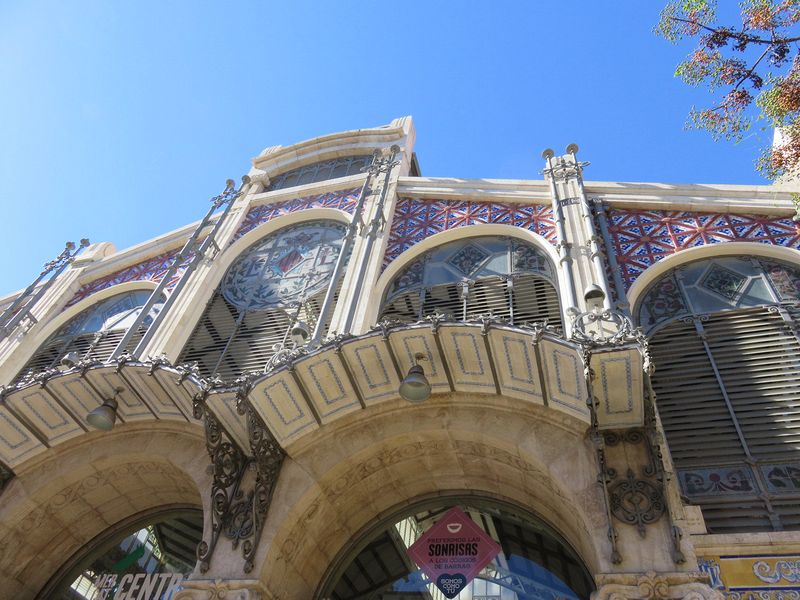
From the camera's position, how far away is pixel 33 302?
13.2 metres

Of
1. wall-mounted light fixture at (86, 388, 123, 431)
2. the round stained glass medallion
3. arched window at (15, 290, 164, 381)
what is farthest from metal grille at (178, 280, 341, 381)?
wall-mounted light fixture at (86, 388, 123, 431)

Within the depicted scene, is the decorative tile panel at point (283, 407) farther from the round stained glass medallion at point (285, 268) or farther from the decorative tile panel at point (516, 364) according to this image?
the round stained glass medallion at point (285, 268)

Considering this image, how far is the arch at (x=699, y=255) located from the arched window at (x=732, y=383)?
92mm

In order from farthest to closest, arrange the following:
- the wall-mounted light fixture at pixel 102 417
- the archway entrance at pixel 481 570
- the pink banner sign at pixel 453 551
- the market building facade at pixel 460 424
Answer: the wall-mounted light fixture at pixel 102 417
the pink banner sign at pixel 453 551
the archway entrance at pixel 481 570
the market building facade at pixel 460 424

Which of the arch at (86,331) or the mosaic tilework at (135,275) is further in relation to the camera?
the mosaic tilework at (135,275)

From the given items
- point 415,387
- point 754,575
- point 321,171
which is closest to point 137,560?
point 415,387

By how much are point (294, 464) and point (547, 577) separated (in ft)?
10.7

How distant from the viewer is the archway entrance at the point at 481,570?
7520 millimetres

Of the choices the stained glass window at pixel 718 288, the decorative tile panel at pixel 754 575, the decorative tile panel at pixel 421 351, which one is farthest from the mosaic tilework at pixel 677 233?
the decorative tile panel at pixel 754 575

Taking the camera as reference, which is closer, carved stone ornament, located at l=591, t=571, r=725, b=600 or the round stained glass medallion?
carved stone ornament, located at l=591, t=571, r=725, b=600

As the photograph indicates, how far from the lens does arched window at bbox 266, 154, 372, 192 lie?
16.2 meters

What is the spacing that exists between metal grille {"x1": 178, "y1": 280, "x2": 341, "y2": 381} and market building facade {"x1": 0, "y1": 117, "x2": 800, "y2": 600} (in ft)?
0.17

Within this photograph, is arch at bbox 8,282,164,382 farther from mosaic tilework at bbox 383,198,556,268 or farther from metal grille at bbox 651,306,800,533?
metal grille at bbox 651,306,800,533

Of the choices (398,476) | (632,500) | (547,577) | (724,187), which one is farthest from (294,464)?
(724,187)
